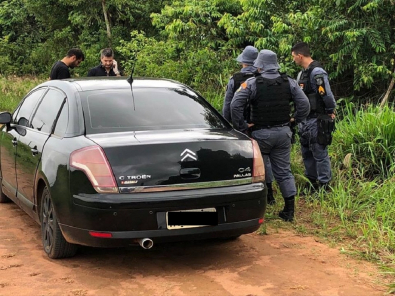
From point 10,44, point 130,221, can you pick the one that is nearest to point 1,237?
point 130,221

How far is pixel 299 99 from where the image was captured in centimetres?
576

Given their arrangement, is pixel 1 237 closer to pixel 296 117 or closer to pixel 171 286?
pixel 171 286

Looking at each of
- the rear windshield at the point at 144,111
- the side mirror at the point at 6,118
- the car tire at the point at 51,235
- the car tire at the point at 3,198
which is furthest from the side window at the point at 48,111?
the car tire at the point at 3,198

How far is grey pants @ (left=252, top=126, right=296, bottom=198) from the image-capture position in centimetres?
565

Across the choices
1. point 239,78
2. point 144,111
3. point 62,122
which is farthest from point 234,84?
point 62,122

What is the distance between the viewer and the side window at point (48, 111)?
16.0 feet

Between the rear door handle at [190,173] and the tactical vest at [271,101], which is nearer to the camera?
the rear door handle at [190,173]

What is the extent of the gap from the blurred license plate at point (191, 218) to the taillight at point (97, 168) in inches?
17.3

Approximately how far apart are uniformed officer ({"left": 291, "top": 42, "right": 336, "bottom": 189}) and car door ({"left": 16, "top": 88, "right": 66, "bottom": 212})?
2824 millimetres

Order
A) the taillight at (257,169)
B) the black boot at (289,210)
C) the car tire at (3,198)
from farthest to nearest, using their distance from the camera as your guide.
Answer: the car tire at (3,198) < the black boot at (289,210) < the taillight at (257,169)

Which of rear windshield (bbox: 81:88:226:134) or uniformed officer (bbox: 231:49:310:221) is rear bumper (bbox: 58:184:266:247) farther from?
uniformed officer (bbox: 231:49:310:221)

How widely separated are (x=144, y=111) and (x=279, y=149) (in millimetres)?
1671

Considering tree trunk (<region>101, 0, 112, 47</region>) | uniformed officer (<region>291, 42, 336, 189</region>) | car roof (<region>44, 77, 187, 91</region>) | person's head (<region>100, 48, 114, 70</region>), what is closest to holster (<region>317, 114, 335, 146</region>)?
uniformed officer (<region>291, 42, 336, 189</region>)

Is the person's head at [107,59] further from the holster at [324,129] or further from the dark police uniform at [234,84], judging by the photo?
the holster at [324,129]
